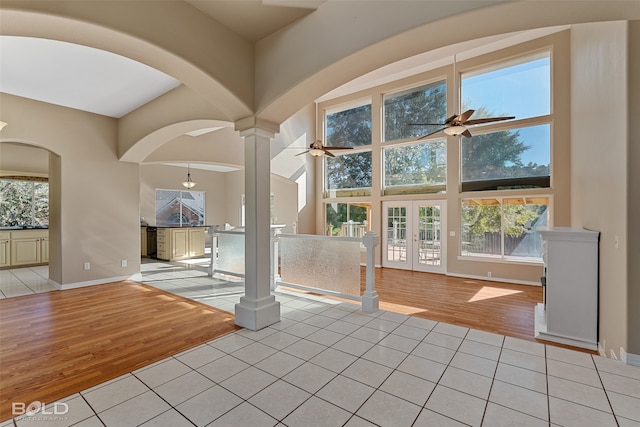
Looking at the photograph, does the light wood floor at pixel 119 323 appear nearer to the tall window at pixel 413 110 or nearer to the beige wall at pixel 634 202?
the beige wall at pixel 634 202

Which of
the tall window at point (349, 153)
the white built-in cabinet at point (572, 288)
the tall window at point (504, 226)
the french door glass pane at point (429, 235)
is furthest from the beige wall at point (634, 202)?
the tall window at point (349, 153)

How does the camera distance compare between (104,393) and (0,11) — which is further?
(104,393)

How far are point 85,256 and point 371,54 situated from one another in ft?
19.4

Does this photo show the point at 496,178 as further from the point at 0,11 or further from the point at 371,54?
the point at 0,11

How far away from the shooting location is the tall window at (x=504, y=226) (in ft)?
20.0

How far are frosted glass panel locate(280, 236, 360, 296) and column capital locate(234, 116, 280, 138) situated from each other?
1.81m

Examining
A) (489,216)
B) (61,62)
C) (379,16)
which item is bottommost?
(489,216)

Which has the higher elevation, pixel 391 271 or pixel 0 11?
pixel 0 11

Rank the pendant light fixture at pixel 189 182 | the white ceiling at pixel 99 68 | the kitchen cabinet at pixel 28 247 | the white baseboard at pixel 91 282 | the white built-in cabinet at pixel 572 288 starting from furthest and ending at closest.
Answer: the pendant light fixture at pixel 189 182 → the kitchen cabinet at pixel 28 247 → the white baseboard at pixel 91 282 → the white built-in cabinet at pixel 572 288 → the white ceiling at pixel 99 68

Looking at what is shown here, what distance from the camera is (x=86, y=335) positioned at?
316 cm

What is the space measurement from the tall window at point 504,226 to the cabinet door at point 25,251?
10.4 metres

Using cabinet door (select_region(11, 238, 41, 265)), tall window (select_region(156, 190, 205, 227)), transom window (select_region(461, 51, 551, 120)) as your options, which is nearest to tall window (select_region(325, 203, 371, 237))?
transom window (select_region(461, 51, 551, 120))

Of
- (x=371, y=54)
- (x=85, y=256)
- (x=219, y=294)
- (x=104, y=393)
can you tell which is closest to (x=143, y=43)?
(x=371, y=54)

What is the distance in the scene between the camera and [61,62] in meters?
3.55
